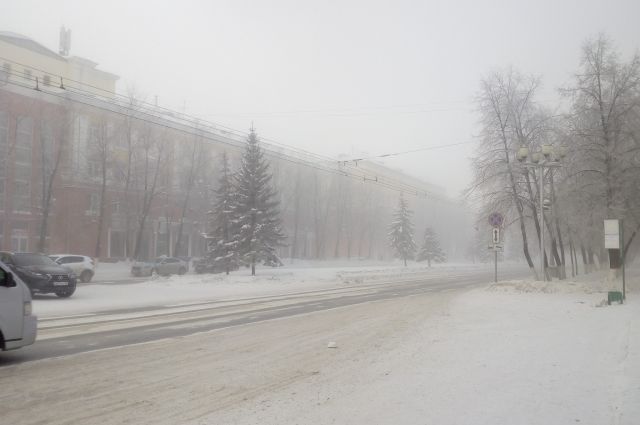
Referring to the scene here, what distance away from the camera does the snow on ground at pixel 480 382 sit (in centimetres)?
490

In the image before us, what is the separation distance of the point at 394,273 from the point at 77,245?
31.2 m

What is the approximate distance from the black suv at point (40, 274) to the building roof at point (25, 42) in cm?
4269

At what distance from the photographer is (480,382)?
19.8ft

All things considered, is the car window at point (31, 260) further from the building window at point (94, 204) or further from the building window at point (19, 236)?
the building window at point (94, 204)

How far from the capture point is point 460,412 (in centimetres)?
496

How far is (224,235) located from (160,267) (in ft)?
23.1

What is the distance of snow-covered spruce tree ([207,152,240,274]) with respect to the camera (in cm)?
3397

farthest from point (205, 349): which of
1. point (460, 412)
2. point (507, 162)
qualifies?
point (507, 162)

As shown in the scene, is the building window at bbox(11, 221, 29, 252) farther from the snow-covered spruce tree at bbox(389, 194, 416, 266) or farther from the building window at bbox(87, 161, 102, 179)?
the snow-covered spruce tree at bbox(389, 194, 416, 266)

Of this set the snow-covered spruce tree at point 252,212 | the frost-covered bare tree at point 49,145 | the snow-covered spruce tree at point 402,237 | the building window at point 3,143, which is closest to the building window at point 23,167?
the building window at point 3,143

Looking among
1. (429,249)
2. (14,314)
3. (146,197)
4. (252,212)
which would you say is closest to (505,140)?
(252,212)

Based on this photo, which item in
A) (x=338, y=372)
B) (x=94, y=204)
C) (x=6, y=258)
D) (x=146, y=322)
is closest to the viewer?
(x=338, y=372)

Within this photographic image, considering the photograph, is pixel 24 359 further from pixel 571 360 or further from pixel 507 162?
pixel 507 162

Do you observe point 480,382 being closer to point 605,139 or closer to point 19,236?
point 605,139
